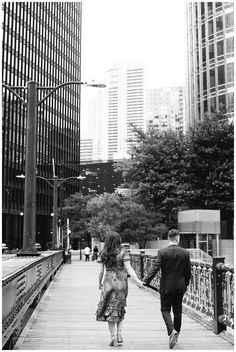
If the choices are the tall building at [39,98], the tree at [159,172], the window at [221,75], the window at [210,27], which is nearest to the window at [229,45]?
the window at [221,75]

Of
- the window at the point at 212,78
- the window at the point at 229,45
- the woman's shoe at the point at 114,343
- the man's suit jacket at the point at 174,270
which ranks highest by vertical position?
the window at the point at 229,45

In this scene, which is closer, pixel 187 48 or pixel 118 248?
pixel 118 248

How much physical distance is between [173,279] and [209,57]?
48.8 meters

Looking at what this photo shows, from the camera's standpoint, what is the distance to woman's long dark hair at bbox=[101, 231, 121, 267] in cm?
744

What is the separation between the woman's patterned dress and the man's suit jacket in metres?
0.36

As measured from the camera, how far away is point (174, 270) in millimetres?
7422

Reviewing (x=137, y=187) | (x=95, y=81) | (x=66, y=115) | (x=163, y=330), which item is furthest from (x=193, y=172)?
(x=66, y=115)

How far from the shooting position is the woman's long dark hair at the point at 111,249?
744 cm

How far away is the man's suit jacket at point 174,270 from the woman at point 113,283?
14.4 inches

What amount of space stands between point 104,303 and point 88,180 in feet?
365

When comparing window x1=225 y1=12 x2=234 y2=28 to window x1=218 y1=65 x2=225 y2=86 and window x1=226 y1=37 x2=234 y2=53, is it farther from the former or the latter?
window x1=218 y1=65 x2=225 y2=86

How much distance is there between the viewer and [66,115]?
323ft

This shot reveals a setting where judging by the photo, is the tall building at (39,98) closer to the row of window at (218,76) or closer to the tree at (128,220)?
the row of window at (218,76)

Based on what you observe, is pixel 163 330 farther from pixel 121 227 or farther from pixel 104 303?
pixel 121 227
